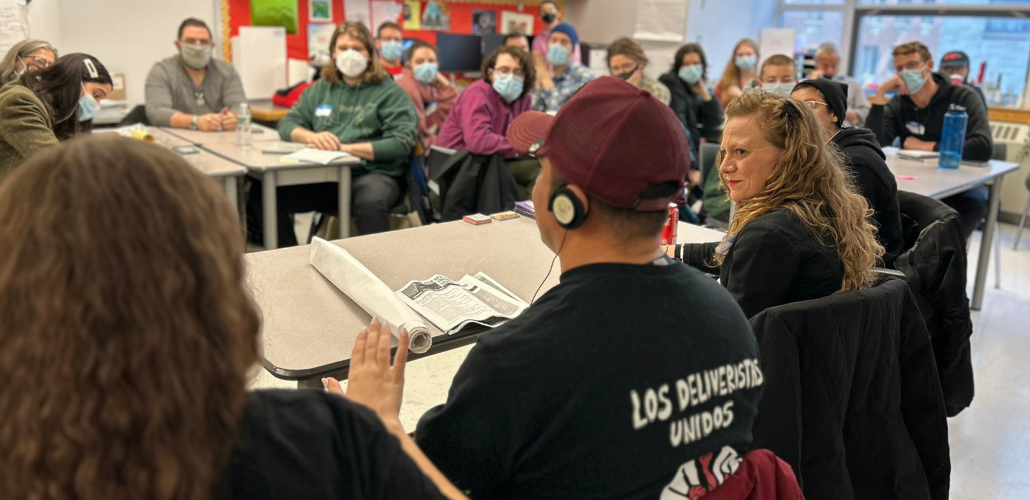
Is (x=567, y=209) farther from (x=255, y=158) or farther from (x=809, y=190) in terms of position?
(x=255, y=158)

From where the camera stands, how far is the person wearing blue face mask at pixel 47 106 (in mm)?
2803

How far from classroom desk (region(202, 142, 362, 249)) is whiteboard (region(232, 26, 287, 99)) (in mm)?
1749

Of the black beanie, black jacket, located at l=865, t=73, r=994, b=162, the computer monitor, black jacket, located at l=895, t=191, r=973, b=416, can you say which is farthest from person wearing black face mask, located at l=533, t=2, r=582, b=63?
black jacket, located at l=895, t=191, r=973, b=416

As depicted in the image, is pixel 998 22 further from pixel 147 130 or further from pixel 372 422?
pixel 372 422

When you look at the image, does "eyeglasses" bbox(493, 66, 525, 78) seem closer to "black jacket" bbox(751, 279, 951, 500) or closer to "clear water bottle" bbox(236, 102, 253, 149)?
"clear water bottle" bbox(236, 102, 253, 149)

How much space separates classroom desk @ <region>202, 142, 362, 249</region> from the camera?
3502 millimetres

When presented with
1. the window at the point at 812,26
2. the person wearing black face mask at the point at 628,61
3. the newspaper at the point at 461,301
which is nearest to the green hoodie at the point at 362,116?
the person wearing black face mask at the point at 628,61

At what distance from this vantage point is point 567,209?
1.08m

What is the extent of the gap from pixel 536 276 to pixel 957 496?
148 centimetres

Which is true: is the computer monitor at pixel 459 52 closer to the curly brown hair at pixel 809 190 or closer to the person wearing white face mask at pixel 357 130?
the person wearing white face mask at pixel 357 130

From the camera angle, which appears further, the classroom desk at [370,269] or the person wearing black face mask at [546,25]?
the person wearing black face mask at [546,25]

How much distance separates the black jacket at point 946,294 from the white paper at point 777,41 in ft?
15.3

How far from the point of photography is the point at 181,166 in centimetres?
76

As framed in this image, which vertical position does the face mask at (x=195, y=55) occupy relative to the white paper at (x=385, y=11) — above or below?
below
